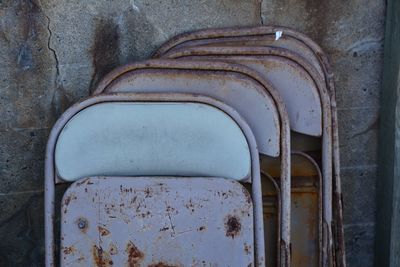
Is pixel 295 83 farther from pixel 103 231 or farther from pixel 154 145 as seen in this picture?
pixel 103 231

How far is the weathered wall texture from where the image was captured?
3258 mm

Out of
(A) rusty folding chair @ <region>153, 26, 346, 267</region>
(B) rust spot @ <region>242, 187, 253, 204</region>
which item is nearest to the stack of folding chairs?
(B) rust spot @ <region>242, 187, 253, 204</region>

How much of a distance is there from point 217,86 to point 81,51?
2.04ft

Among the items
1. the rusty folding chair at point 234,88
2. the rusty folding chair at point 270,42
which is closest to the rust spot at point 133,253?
the rusty folding chair at point 234,88

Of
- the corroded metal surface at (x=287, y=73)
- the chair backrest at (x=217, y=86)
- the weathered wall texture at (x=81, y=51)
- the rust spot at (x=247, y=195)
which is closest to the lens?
the rust spot at (x=247, y=195)

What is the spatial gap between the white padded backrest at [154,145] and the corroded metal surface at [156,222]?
5cm

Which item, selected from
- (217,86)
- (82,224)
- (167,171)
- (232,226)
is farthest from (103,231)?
(217,86)

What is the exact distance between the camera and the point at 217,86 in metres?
3.06

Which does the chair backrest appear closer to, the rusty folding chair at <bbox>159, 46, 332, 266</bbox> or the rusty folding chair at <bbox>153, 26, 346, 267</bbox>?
the rusty folding chair at <bbox>159, 46, 332, 266</bbox>

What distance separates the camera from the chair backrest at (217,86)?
9.96ft

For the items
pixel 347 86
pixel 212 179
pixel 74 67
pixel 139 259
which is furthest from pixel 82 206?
pixel 347 86

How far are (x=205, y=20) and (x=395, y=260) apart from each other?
1.32 metres

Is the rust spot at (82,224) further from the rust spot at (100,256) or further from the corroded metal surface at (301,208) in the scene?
the corroded metal surface at (301,208)

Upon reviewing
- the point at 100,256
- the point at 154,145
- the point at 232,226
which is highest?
the point at 154,145
